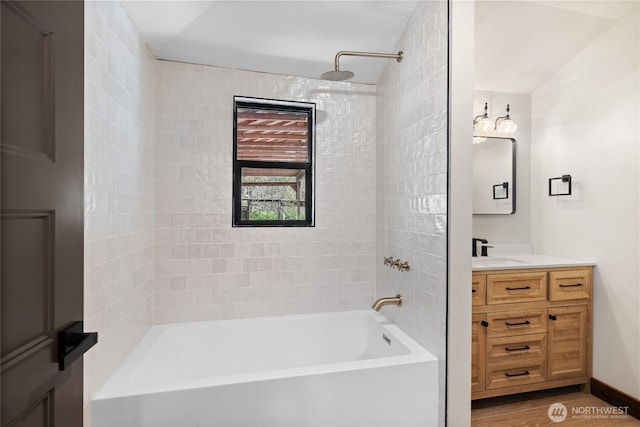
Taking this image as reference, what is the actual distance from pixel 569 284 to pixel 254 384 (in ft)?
7.67

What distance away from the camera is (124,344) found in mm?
1726

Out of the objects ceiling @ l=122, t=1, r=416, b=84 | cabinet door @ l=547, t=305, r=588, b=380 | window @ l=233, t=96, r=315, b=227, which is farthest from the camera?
window @ l=233, t=96, r=315, b=227

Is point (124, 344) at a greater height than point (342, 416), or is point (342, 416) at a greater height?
point (124, 344)

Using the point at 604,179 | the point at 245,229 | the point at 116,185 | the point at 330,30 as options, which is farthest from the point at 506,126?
the point at 116,185

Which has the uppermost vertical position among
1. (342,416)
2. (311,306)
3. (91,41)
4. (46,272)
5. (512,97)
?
(512,97)

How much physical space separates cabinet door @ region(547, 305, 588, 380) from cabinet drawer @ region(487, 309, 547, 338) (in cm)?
8

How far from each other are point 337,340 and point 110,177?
1833mm

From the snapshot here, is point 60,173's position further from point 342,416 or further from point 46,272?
point 342,416

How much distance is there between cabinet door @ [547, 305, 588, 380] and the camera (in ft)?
7.62

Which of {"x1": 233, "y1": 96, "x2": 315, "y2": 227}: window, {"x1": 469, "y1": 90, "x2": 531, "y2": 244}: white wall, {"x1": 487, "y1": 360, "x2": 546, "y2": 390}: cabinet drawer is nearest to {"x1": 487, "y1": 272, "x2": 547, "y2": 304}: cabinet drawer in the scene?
{"x1": 487, "y1": 360, "x2": 546, "y2": 390}: cabinet drawer

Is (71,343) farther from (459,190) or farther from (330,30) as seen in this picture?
(330,30)

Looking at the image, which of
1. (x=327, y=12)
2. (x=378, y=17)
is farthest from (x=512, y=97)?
(x=327, y=12)

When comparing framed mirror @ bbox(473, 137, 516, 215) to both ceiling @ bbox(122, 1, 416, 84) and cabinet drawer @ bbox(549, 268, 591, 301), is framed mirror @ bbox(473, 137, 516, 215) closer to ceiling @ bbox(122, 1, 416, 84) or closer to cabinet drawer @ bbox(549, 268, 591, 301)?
cabinet drawer @ bbox(549, 268, 591, 301)

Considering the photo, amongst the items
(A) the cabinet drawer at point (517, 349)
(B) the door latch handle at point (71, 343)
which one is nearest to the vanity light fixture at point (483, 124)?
(A) the cabinet drawer at point (517, 349)
